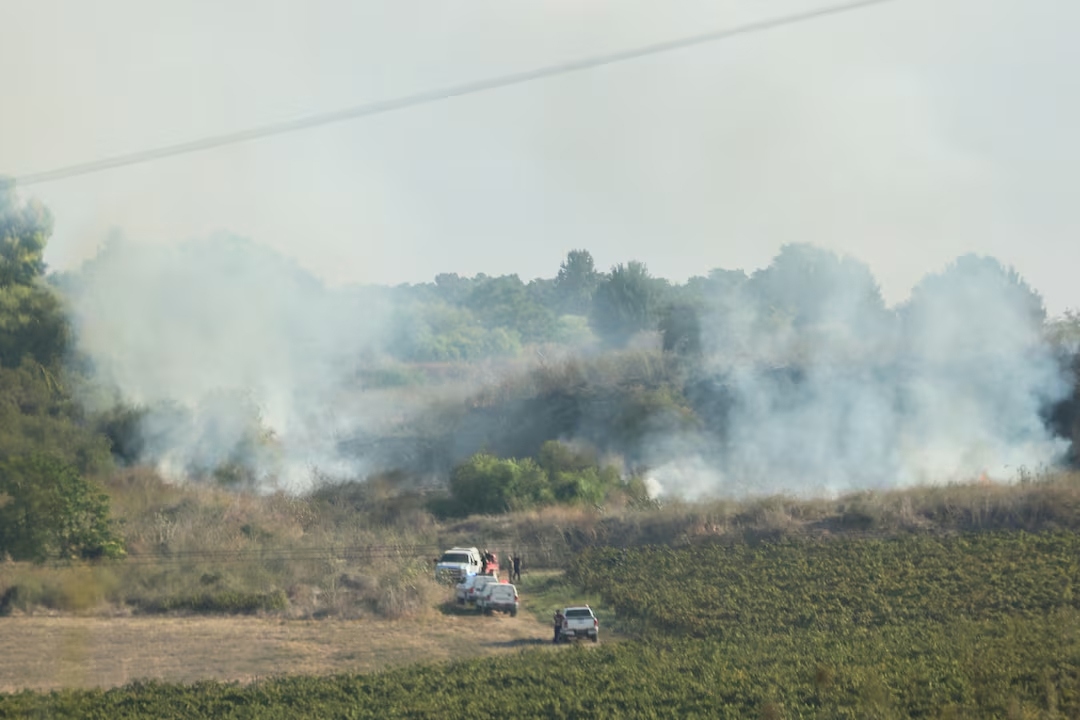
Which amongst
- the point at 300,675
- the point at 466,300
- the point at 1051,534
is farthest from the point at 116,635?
the point at 466,300

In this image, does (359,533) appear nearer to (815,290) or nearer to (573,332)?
(815,290)

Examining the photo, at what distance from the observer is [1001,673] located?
26.1 meters

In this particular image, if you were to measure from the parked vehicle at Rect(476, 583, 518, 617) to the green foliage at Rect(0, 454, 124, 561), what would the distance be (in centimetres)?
1314

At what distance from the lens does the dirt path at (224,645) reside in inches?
1276

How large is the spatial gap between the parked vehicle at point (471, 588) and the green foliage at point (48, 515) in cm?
1205

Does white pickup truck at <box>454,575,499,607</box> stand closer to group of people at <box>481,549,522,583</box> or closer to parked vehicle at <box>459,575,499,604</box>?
parked vehicle at <box>459,575,499,604</box>

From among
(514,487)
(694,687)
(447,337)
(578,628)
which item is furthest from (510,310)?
(694,687)

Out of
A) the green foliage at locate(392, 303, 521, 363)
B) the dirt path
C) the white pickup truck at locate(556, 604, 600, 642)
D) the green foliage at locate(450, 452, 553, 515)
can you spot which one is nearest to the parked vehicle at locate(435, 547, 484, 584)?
the dirt path

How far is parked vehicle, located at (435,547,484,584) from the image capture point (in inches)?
1772

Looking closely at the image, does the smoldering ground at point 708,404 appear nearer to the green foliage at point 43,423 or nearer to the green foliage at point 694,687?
the green foliage at point 43,423

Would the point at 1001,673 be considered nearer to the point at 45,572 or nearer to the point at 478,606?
the point at 478,606

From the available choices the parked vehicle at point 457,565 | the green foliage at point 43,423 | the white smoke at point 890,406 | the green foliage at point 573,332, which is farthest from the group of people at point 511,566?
the green foliage at point 573,332

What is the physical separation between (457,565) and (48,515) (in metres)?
14.0

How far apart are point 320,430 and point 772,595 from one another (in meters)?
30.6
